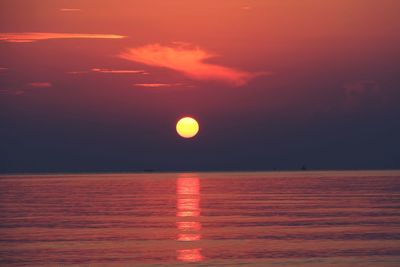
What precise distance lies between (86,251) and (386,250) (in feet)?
50.5

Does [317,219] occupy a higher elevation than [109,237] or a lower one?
higher

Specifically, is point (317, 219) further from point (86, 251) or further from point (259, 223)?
point (86, 251)

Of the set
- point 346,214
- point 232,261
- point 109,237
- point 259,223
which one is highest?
point 346,214

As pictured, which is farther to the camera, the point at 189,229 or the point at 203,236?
the point at 189,229

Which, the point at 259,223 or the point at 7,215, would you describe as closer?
the point at 259,223

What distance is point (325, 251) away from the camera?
139 feet

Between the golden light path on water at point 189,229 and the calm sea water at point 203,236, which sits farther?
the golden light path on water at point 189,229

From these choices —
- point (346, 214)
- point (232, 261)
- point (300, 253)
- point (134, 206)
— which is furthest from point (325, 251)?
point (134, 206)

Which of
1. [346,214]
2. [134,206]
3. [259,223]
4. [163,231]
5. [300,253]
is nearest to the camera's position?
[300,253]

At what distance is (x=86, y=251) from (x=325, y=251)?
12.2 m

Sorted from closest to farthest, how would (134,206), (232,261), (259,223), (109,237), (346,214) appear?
(232,261) → (109,237) → (259,223) → (346,214) → (134,206)

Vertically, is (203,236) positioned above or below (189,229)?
below

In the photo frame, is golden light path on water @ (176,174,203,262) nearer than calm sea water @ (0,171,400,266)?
No

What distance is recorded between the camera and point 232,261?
39.0m
